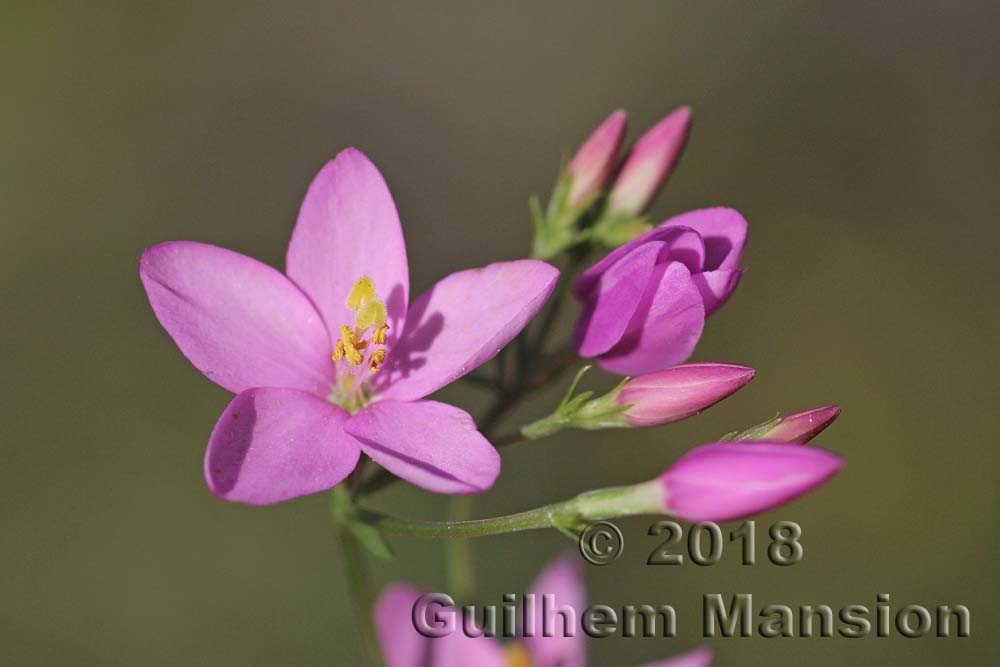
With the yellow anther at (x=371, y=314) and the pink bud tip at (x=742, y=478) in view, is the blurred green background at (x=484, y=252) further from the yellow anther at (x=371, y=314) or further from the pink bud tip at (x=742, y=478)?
the pink bud tip at (x=742, y=478)

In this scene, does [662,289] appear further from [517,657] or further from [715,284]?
[517,657]

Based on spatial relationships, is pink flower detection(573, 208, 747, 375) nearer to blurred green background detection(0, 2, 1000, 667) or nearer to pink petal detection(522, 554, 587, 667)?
pink petal detection(522, 554, 587, 667)

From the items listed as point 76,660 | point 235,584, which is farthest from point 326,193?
point 76,660

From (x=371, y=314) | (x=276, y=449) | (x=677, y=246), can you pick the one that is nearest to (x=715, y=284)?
(x=677, y=246)

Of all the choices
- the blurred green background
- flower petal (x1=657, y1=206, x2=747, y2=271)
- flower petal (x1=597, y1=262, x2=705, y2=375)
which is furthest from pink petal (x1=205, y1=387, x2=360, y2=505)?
the blurred green background

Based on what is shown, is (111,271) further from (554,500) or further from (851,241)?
(851,241)
